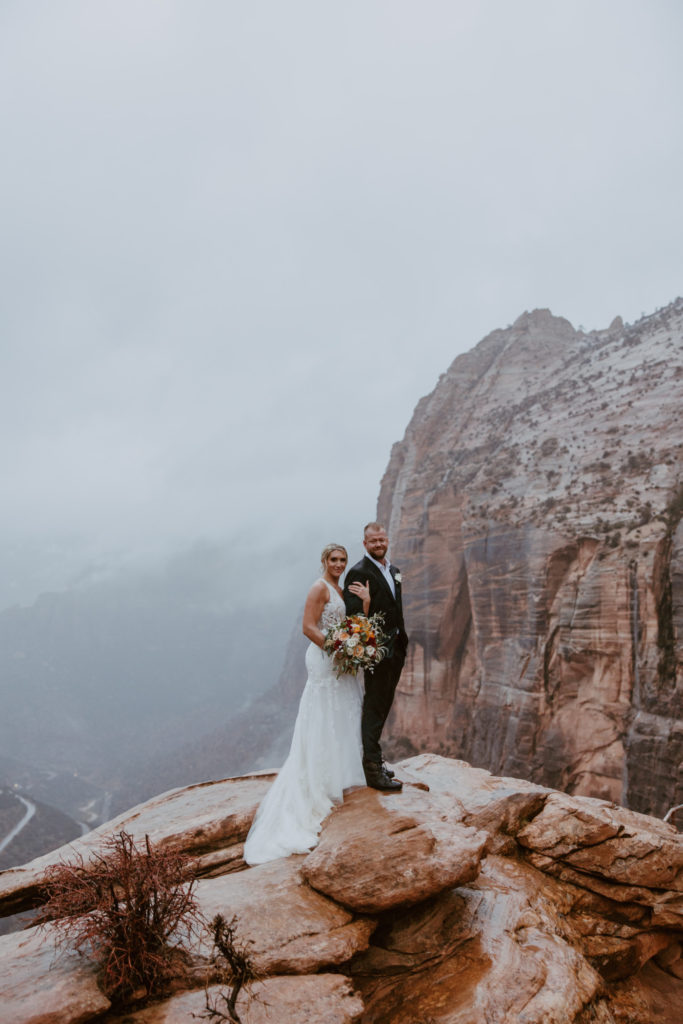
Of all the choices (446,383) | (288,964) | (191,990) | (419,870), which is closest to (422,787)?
(419,870)

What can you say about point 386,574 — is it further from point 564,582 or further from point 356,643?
point 564,582

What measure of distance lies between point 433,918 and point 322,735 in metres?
2.30

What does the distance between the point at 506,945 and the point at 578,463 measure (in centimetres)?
3172

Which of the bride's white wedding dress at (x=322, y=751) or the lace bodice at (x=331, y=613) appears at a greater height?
the lace bodice at (x=331, y=613)

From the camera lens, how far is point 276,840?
6590mm

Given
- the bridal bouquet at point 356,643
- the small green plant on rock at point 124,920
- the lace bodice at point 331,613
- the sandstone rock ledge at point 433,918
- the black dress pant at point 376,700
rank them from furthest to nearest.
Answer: the lace bodice at point 331,613, the black dress pant at point 376,700, the bridal bouquet at point 356,643, the sandstone rock ledge at point 433,918, the small green plant on rock at point 124,920

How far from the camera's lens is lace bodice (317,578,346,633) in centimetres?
682

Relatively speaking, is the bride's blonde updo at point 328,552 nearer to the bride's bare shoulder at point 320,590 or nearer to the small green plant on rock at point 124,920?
the bride's bare shoulder at point 320,590

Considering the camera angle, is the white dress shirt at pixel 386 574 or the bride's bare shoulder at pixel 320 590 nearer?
the bride's bare shoulder at pixel 320 590

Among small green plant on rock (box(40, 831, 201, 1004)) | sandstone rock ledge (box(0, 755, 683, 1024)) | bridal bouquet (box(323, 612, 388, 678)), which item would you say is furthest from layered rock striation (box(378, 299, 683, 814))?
small green plant on rock (box(40, 831, 201, 1004))

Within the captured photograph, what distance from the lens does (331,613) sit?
22.5ft

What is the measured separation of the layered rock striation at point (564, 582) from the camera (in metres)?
24.0

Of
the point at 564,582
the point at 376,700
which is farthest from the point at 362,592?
the point at 564,582

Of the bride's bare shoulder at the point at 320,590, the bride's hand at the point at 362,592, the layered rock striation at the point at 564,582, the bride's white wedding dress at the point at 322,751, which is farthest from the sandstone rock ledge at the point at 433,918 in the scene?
the layered rock striation at the point at 564,582
